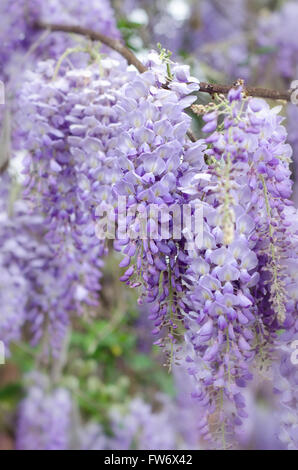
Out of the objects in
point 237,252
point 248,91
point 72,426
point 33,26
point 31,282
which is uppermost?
point 33,26

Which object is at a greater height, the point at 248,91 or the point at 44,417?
the point at 248,91

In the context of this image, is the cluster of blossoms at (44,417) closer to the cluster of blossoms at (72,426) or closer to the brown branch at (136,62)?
the cluster of blossoms at (72,426)

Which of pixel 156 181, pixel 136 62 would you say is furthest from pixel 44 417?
pixel 156 181

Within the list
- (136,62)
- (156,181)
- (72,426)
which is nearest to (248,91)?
(156,181)

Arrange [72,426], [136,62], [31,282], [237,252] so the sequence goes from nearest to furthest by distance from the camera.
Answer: [237,252]
[136,62]
[31,282]
[72,426]

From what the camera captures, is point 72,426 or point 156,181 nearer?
point 156,181

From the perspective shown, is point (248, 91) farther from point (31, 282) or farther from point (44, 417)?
point (44, 417)

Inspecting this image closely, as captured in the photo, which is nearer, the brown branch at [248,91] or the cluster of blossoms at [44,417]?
the brown branch at [248,91]

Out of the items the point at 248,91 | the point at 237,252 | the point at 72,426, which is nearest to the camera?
the point at 237,252

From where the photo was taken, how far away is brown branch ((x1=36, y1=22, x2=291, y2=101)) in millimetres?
1141

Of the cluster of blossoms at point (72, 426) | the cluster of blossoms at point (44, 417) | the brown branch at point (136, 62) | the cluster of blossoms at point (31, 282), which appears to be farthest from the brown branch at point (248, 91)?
the cluster of blossoms at point (44, 417)

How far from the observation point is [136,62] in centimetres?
146

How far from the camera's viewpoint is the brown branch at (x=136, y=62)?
→ 1141 millimetres

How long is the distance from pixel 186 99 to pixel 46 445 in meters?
2.13
